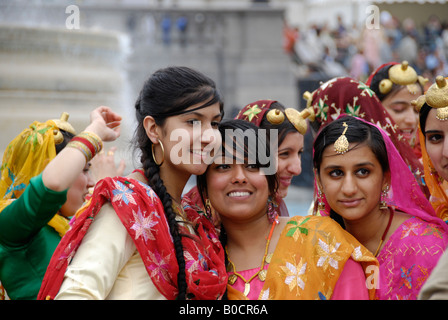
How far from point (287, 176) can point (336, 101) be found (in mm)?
623

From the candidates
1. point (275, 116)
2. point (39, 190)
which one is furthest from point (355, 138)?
point (39, 190)

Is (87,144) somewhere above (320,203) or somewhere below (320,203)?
above

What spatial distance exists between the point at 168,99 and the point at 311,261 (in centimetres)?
105

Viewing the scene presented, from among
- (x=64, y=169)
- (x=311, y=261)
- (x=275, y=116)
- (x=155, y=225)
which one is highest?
(x=275, y=116)

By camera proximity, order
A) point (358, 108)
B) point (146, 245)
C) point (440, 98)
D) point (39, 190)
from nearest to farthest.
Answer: point (39, 190)
point (146, 245)
point (440, 98)
point (358, 108)

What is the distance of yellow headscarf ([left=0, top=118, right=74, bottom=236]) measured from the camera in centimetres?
335

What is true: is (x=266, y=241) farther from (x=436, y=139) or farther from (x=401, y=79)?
(x=401, y=79)

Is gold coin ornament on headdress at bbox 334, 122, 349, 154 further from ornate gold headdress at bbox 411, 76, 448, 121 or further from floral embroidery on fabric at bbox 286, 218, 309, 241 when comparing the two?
ornate gold headdress at bbox 411, 76, 448, 121

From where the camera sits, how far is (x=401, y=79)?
4.51 meters

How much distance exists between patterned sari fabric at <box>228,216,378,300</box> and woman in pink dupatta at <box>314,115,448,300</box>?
12cm

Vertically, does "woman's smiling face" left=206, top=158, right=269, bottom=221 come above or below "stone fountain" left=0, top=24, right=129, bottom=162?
below

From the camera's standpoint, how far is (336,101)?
4.05 meters

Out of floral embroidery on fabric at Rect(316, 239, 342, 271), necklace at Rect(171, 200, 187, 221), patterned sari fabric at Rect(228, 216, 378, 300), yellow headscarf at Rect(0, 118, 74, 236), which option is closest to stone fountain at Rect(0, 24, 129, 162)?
yellow headscarf at Rect(0, 118, 74, 236)
